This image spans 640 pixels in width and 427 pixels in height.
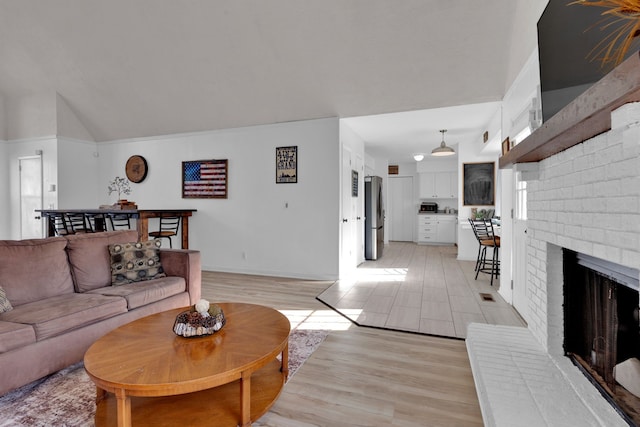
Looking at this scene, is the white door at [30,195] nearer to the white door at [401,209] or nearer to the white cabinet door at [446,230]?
the white door at [401,209]

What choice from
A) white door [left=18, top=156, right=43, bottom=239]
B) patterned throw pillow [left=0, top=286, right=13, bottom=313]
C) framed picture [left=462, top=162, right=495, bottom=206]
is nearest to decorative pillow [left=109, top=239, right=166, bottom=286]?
patterned throw pillow [left=0, top=286, right=13, bottom=313]

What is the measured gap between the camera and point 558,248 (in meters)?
1.99

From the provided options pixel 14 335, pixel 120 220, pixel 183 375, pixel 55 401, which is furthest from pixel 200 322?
A: pixel 120 220

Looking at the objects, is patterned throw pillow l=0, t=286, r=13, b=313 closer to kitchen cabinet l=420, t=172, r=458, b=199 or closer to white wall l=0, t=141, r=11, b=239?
white wall l=0, t=141, r=11, b=239

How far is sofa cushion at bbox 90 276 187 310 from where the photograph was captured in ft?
8.45

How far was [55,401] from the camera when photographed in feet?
5.99

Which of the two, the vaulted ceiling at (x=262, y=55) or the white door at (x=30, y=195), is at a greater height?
the vaulted ceiling at (x=262, y=55)

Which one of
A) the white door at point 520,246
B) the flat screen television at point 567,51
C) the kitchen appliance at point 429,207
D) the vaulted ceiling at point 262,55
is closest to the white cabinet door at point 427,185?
the kitchen appliance at point 429,207

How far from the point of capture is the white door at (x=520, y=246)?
319cm

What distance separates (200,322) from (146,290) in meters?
1.24

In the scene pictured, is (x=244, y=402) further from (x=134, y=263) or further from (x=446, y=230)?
(x=446, y=230)

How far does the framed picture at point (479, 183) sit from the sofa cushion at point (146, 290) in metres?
5.85

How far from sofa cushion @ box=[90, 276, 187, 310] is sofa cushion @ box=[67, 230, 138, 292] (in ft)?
0.35

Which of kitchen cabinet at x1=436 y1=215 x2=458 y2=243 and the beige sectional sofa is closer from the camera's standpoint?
the beige sectional sofa
